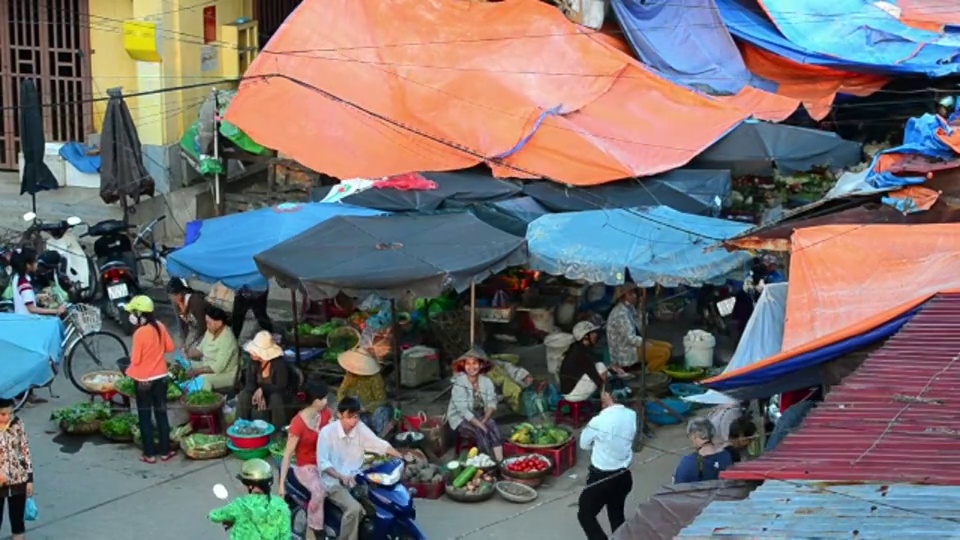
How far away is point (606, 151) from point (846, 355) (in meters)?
6.50

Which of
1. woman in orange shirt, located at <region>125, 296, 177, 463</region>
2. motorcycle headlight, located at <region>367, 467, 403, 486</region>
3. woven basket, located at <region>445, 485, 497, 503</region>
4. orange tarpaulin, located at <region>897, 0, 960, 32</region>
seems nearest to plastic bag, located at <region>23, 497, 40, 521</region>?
woman in orange shirt, located at <region>125, 296, 177, 463</region>

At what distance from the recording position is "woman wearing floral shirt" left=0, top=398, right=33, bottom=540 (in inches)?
445

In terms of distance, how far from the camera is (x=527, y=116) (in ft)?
57.0

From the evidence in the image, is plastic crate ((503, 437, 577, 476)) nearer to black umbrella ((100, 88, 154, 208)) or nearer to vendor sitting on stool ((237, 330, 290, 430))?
vendor sitting on stool ((237, 330, 290, 430))

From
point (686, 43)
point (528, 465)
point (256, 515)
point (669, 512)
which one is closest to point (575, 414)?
point (528, 465)

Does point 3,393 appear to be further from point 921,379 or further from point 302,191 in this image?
point 302,191

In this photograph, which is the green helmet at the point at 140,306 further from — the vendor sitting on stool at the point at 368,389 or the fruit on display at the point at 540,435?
the fruit on display at the point at 540,435

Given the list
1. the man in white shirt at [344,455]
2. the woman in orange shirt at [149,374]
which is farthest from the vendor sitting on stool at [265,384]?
the man in white shirt at [344,455]

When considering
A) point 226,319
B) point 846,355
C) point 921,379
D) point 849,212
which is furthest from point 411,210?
point 921,379

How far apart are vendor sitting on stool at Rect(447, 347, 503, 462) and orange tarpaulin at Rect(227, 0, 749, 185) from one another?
361 centimetres

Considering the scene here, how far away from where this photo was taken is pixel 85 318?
1585 cm

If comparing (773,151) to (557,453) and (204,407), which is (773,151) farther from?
(204,407)

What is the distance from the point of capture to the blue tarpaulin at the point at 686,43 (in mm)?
19422

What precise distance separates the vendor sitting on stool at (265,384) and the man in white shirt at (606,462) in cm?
353
